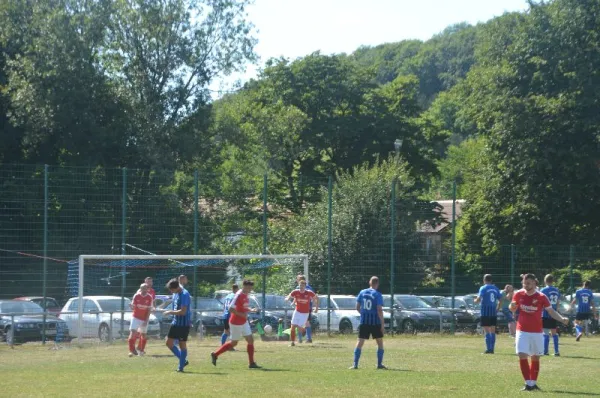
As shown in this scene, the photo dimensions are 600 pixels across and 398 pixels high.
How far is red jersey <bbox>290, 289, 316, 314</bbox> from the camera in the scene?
81.6ft

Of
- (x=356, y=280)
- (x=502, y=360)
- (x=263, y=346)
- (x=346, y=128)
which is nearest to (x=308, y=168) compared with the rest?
(x=346, y=128)

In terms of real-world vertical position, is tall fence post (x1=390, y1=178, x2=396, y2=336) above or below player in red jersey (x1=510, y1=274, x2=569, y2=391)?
above

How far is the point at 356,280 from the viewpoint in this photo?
32.2m

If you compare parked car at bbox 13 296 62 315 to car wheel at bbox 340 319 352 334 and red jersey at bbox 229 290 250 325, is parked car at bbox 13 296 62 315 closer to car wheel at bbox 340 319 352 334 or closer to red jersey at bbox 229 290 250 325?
car wheel at bbox 340 319 352 334

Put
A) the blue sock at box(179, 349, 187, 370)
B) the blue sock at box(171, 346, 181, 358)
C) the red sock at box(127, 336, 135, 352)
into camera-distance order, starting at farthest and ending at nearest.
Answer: the red sock at box(127, 336, 135, 352), the blue sock at box(171, 346, 181, 358), the blue sock at box(179, 349, 187, 370)

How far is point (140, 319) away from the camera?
21922 millimetres

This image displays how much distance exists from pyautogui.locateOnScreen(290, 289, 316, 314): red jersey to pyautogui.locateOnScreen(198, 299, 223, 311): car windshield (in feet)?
15.2

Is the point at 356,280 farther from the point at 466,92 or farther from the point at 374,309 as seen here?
the point at 466,92

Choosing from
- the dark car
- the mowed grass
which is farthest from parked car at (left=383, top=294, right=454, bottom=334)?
the mowed grass

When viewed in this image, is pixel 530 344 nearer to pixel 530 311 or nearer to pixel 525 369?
pixel 525 369

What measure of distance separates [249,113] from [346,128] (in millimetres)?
6298

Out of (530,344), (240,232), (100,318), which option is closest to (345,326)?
(240,232)

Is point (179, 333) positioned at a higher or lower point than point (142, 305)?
lower

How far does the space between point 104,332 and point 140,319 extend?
5108mm
